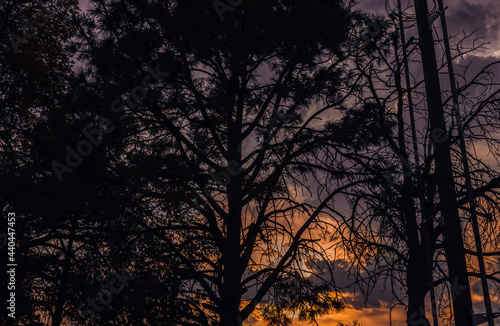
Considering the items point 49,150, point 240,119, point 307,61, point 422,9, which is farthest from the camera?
point 240,119

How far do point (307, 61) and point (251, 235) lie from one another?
3.36 metres

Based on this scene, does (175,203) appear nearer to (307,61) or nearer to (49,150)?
(49,150)

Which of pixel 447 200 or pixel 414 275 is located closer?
pixel 447 200

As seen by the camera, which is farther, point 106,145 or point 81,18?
point 81,18

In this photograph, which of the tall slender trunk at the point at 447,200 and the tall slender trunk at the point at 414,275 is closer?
the tall slender trunk at the point at 447,200

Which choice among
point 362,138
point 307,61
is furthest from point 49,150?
point 362,138

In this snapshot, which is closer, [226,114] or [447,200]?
[447,200]

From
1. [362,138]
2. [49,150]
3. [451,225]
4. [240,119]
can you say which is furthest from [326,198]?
[49,150]

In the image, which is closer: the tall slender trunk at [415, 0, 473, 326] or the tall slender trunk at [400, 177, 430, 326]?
the tall slender trunk at [415, 0, 473, 326]

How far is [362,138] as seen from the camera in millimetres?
8414

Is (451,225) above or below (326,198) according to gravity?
below

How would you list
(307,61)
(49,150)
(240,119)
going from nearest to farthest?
(49,150), (307,61), (240,119)

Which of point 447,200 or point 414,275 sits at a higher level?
point 414,275

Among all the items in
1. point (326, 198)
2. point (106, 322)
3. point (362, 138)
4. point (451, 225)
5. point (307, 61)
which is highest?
point (307, 61)
